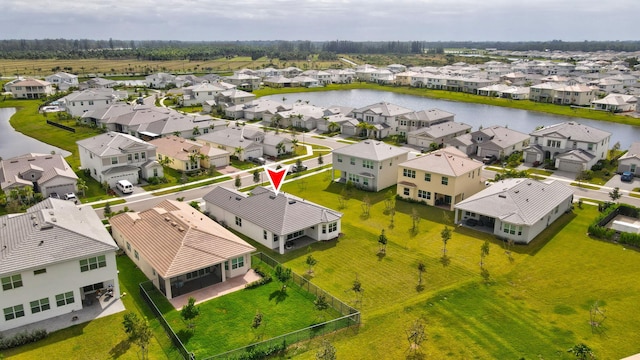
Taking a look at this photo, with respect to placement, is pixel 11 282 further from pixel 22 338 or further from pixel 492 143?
pixel 492 143

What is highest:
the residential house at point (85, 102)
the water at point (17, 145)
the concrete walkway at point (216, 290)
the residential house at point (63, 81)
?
the residential house at point (63, 81)

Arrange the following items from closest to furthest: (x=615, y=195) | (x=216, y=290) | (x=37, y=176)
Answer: (x=216, y=290) < (x=615, y=195) < (x=37, y=176)

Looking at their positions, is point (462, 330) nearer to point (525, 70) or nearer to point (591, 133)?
point (591, 133)

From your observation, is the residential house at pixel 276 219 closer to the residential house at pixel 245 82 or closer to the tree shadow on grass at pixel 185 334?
the tree shadow on grass at pixel 185 334

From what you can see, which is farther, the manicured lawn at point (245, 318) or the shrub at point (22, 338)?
the manicured lawn at point (245, 318)

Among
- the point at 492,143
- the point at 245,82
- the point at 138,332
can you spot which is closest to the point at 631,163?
the point at 492,143

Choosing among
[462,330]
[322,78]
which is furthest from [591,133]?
[322,78]

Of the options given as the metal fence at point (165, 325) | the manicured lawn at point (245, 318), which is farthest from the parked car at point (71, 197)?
the manicured lawn at point (245, 318)
